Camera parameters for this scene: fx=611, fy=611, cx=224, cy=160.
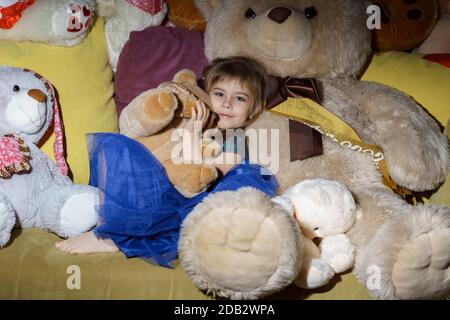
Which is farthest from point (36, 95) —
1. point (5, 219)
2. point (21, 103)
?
point (5, 219)

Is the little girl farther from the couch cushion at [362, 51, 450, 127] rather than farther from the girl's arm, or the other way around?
the couch cushion at [362, 51, 450, 127]

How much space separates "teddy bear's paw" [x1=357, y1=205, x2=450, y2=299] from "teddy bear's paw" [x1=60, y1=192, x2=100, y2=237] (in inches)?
24.2

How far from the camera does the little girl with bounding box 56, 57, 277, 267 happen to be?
4.37 feet

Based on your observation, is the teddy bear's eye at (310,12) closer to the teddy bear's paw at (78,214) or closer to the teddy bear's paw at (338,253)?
the teddy bear's paw at (338,253)

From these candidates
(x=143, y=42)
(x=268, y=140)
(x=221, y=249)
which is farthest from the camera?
(x=143, y=42)

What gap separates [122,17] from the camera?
1.63 m

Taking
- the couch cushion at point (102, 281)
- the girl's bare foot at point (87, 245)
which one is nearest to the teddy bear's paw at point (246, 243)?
the couch cushion at point (102, 281)

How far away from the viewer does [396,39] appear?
1.70m

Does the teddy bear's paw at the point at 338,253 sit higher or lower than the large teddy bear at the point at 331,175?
lower

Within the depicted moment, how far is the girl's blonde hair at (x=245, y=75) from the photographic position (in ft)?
4.88

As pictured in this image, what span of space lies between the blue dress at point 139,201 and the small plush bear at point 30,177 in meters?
0.07
